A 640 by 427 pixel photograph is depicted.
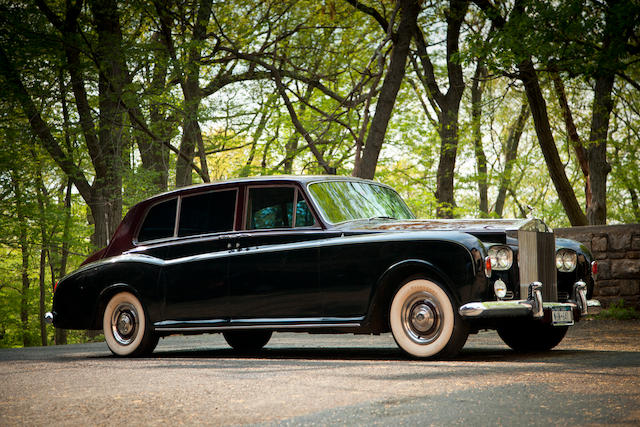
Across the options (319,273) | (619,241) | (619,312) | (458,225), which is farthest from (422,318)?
(619,241)

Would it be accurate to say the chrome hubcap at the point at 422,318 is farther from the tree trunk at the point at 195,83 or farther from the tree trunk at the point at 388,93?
the tree trunk at the point at 195,83

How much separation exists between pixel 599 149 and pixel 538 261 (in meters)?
11.6

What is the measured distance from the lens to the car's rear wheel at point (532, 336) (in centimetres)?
756

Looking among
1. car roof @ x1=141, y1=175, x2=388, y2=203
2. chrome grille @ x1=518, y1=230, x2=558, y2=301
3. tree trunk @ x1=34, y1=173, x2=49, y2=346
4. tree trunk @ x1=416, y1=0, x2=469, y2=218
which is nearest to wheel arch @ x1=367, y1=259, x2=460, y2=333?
chrome grille @ x1=518, y1=230, x2=558, y2=301

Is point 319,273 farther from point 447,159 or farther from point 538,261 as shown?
point 447,159

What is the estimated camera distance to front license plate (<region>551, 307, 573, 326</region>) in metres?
6.43

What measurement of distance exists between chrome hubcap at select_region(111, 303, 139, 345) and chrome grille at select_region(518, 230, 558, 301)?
4.47m

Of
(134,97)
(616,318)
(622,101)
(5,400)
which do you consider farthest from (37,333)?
(5,400)

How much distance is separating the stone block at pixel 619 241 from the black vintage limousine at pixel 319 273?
5.18m

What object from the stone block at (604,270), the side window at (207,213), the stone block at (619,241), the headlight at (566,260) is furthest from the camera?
the stone block at (604,270)

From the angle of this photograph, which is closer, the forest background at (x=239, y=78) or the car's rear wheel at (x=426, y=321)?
the car's rear wheel at (x=426, y=321)

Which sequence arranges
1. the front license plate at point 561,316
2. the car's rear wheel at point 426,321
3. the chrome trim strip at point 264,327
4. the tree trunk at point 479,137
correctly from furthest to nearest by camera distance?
the tree trunk at point 479,137
the chrome trim strip at point 264,327
the front license plate at point 561,316
the car's rear wheel at point 426,321

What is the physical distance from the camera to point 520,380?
192 inches

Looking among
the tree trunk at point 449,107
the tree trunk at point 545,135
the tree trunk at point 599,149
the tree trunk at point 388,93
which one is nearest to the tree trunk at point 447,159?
the tree trunk at point 449,107
